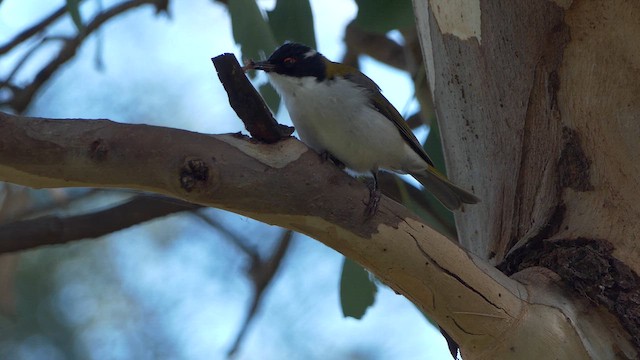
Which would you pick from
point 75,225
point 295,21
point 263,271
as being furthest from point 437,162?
point 75,225

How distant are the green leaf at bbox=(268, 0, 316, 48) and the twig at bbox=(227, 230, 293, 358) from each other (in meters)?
0.90

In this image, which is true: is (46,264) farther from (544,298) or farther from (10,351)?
(544,298)

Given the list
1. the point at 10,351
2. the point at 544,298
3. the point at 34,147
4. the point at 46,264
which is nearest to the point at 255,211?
the point at 34,147

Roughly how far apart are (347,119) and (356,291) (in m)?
0.70

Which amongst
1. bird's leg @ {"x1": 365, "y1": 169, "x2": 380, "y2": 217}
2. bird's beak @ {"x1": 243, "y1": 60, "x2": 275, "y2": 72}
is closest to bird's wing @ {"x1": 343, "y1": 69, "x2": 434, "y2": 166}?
bird's beak @ {"x1": 243, "y1": 60, "x2": 275, "y2": 72}

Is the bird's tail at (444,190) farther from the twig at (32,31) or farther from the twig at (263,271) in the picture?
the twig at (32,31)

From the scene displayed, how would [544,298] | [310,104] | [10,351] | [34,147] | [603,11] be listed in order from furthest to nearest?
1. [10,351]
2. [310,104]
3. [603,11]
4. [544,298]
5. [34,147]

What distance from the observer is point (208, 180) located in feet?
5.67

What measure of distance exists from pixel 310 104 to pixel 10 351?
2.65 m

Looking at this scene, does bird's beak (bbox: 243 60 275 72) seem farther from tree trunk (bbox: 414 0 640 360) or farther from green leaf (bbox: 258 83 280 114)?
tree trunk (bbox: 414 0 640 360)

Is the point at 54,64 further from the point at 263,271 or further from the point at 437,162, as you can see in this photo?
the point at 437,162

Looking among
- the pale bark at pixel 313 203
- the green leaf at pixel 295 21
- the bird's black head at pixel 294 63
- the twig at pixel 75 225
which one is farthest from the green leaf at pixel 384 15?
the pale bark at pixel 313 203

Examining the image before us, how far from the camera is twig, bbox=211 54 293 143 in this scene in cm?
179

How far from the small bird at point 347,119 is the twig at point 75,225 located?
49 cm
